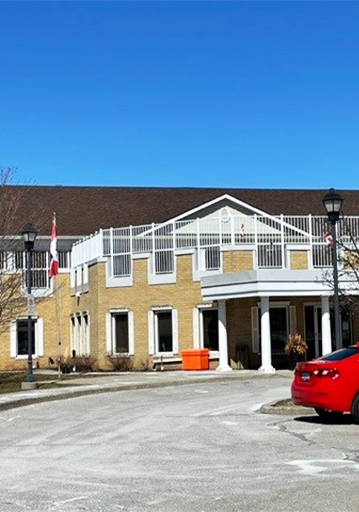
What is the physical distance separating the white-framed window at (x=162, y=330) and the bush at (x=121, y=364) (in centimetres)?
109

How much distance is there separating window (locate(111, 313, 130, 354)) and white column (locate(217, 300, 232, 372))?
5.57 meters

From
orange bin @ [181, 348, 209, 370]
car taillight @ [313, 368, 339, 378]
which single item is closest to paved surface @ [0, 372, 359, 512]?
car taillight @ [313, 368, 339, 378]

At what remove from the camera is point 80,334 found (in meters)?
44.9

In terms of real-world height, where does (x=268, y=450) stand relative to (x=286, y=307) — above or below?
below

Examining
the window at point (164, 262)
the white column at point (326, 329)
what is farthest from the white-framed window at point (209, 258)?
the white column at point (326, 329)

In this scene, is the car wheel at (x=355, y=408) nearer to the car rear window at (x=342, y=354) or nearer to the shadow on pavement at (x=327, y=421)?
the shadow on pavement at (x=327, y=421)

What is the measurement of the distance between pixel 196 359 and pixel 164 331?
307 centimetres

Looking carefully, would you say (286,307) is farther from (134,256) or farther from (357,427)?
(357,427)

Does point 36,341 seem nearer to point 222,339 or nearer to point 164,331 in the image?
point 164,331

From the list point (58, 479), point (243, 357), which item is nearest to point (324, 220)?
point (243, 357)

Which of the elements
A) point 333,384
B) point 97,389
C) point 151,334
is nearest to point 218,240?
point 151,334

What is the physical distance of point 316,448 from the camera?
13.4 m

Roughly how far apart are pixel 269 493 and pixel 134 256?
30.4 metres

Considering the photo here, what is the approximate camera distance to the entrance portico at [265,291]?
33812 millimetres
